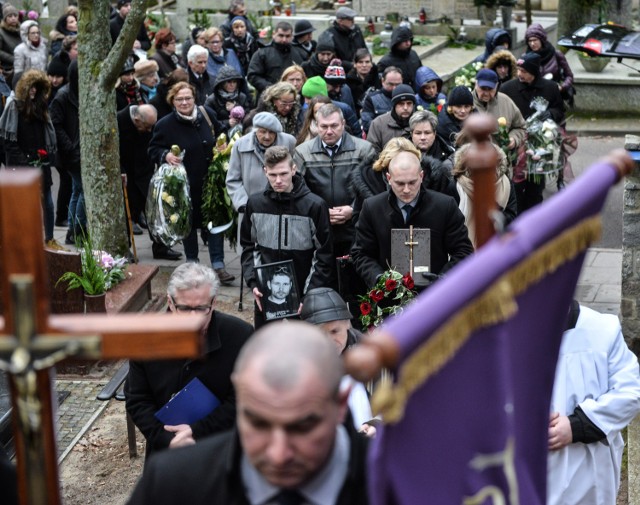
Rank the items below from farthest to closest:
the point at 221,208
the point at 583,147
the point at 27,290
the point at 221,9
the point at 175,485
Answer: the point at 221,9, the point at 583,147, the point at 221,208, the point at 175,485, the point at 27,290

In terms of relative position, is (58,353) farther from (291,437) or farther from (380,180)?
(380,180)

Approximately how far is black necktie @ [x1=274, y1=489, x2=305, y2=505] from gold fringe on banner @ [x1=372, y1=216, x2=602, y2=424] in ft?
1.20

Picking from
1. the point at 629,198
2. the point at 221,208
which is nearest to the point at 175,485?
the point at 629,198

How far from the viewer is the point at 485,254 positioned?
2.55 meters

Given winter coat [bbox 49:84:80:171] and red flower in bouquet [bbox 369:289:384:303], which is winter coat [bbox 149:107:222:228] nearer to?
winter coat [bbox 49:84:80:171]

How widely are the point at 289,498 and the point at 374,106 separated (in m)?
9.76

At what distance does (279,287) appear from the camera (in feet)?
26.8

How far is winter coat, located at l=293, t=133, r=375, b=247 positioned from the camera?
9.09 metres

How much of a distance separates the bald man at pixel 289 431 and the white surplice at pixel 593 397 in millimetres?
2337

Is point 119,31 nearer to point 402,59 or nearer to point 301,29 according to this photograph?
point 301,29

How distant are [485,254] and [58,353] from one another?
93 cm

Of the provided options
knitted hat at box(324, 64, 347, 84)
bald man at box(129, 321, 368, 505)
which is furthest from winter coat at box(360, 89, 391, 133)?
bald man at box(129, 321, 368, 505)

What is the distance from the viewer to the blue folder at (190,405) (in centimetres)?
533

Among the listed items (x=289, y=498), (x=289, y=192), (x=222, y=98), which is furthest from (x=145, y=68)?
(x=289, y=498)
